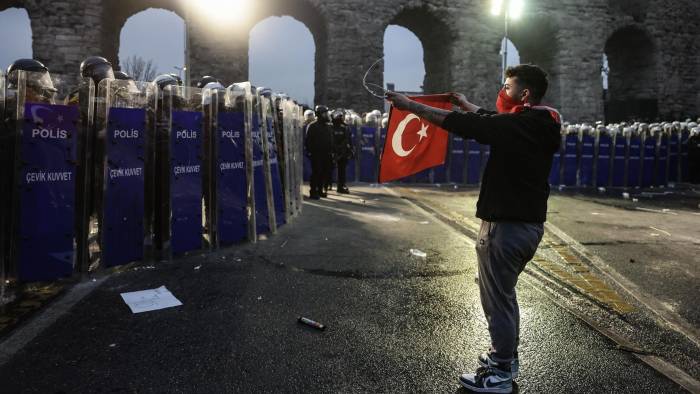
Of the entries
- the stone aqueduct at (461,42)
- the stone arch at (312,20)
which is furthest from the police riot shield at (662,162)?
the stone arch at (312,20)

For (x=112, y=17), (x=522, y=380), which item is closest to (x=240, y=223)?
(x=522, y=380)

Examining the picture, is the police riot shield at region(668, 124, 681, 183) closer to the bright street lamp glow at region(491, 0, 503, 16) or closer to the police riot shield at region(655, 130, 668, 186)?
the police riot shield at region(655, 130, 668, 186)

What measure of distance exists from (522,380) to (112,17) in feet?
75.6

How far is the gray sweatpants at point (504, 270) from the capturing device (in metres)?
2.81

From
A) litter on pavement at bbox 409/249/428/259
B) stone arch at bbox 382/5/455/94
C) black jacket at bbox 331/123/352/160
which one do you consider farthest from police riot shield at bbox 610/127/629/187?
litter on pavement at bbox 409/249/428/259

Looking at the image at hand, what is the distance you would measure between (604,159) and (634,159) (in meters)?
1.26

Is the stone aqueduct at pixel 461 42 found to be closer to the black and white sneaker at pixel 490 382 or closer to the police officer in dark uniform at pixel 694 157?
the police officer in dark uniform at pixel 694 157

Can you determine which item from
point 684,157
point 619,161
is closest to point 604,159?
point 619,161

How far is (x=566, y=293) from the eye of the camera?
15.9ft

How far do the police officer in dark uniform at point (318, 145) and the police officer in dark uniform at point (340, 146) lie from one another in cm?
119

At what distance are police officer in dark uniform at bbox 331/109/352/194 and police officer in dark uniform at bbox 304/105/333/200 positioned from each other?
1188 millimetres

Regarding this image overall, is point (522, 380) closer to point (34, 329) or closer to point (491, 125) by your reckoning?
point (491, 125)

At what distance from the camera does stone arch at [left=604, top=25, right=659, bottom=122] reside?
1025 inches

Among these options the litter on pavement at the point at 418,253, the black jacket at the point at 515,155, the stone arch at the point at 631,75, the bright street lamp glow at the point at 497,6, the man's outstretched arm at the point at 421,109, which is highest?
the bright street lamp glow at the point at 497,6
